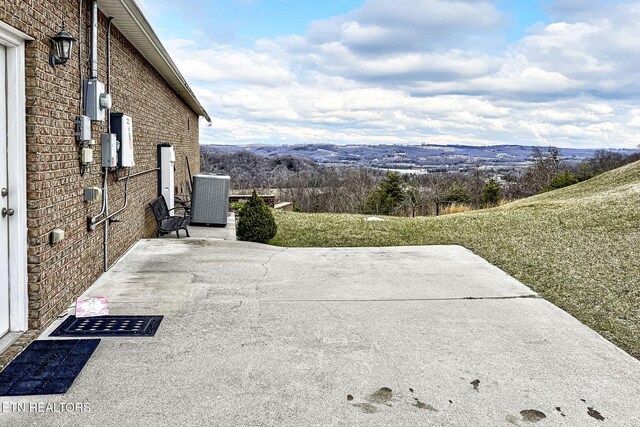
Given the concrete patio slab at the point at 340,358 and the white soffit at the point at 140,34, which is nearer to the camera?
the concrete patio slab at the point at 340,358

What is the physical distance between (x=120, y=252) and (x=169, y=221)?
2.28 meters

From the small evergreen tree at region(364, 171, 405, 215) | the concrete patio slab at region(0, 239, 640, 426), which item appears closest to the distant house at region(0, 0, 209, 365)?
the concrete patio slab at region(0, 239, 640, 426)

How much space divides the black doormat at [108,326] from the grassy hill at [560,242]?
4039 mm

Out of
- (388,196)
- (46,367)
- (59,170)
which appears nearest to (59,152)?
(59,170)

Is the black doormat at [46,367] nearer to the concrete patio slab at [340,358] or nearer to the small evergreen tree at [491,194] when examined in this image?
the concrete patio slab at [340,358]

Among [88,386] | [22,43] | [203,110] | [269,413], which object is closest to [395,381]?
[269,413]

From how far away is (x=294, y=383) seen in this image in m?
3.42

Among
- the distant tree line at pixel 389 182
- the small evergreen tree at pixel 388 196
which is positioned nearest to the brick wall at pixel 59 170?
the distant tree line at pixel 389 182

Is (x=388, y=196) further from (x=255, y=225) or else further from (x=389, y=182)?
(x=255, y=225)

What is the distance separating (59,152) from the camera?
4477mm

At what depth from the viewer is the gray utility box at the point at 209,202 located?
10570 millimetres

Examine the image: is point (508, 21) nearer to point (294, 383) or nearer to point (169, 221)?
point (169, 221)

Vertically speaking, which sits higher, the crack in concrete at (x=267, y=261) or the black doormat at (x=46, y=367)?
the black doormat at (x=46, y=367)

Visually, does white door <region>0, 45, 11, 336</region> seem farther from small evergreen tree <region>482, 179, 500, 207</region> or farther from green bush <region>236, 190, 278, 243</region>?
small evergreen tree <region>482, 179, 500, 207</region>
